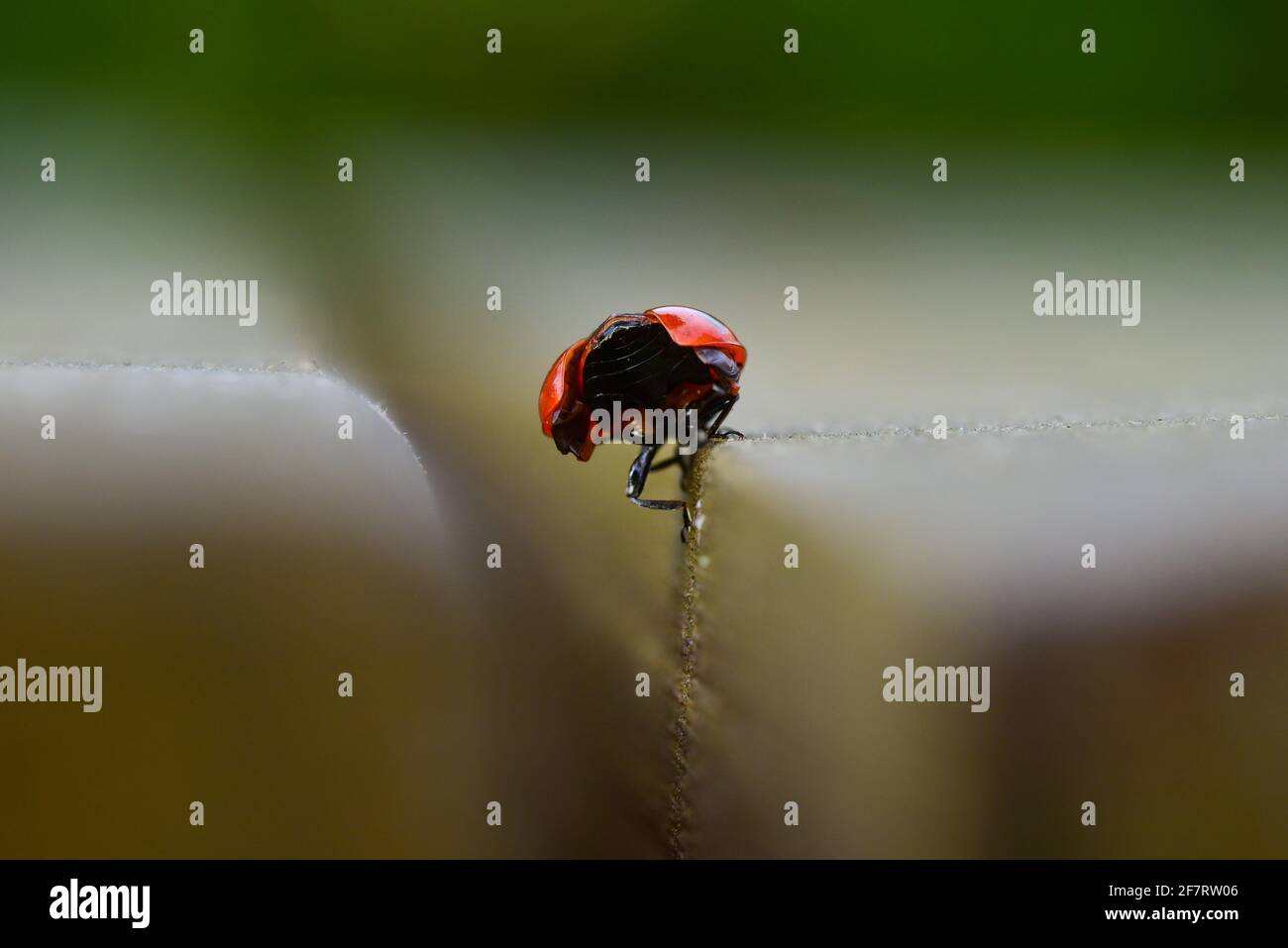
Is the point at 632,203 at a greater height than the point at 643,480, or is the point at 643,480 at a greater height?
the point at 632,203

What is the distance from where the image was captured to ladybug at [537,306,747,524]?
60 centimetres

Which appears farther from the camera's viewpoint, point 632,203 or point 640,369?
point 632,203

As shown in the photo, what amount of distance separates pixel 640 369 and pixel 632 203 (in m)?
0.29

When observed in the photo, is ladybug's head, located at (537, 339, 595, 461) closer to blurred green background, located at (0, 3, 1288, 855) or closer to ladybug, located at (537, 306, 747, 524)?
ladybug, located at (537, 306, 747, 524)

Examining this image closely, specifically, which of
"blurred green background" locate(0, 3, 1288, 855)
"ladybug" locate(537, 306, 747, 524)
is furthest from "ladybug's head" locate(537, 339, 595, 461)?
"blurred green background" locate(0, 3, 1288, 855)

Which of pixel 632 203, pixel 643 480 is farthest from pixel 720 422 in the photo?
pixel 632 203

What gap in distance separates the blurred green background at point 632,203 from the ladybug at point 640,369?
12cm

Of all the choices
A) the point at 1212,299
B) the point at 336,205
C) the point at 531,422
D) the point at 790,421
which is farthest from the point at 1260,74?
the point at 336,205

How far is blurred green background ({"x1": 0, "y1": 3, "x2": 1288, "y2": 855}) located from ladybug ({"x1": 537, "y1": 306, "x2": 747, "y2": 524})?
12 cm

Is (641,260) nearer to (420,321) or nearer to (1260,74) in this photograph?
(420,321)

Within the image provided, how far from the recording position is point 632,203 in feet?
2.76

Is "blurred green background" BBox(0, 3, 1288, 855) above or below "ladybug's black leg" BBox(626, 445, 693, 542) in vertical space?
above

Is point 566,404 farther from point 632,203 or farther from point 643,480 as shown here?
point 632,203
